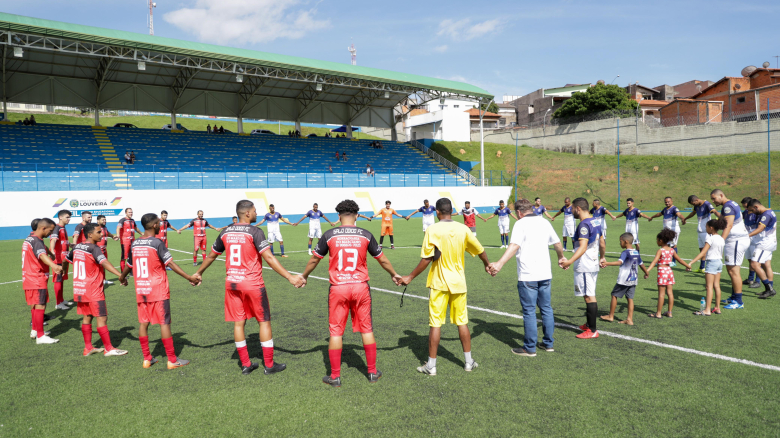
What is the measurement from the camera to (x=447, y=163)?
148ft

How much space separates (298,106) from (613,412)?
45.2m

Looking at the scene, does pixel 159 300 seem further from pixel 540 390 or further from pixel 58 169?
pixel 58 169

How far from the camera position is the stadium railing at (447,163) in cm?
4223

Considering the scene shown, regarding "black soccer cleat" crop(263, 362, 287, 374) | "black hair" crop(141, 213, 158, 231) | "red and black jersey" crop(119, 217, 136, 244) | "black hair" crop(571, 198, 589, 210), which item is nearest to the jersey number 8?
A: "black soccer cleat" crop(263, 362, 287, 374)

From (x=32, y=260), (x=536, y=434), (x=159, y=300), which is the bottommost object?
(x=536, y=434)

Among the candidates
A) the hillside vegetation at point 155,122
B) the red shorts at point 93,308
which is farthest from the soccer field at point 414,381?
the hillside vegetation at point 155,122

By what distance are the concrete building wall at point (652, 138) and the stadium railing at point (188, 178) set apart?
14.1m

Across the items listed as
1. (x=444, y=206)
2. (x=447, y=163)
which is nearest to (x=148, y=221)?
(x=444, y=206)

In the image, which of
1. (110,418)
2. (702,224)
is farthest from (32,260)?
(702,224)

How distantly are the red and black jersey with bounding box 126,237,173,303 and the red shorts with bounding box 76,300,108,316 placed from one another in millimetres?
A: 941

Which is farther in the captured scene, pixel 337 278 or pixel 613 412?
pixel 337 278

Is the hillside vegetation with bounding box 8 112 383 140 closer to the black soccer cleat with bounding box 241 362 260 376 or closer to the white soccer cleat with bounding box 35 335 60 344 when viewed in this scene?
the white soccer cleat with bounding box 35 335 60 344

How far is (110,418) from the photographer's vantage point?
4.41 metres

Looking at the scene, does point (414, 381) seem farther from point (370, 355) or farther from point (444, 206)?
point (444, 206)
